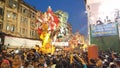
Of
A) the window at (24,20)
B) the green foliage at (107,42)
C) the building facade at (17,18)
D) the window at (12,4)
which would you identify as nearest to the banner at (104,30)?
the green foliage at (107,42)

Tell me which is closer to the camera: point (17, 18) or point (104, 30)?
point (104, 30)

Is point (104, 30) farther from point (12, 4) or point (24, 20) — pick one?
point (24, 20)

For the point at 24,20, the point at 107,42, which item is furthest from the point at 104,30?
the point at 24,20

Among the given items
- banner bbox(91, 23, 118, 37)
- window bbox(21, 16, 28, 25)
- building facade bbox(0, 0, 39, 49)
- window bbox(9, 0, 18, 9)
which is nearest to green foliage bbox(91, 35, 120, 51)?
banner bbox(91, 23, 118, 37)

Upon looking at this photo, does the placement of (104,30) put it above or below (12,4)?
below

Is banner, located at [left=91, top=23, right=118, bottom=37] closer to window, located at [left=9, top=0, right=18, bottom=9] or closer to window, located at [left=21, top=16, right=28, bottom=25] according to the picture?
window, located at [left=9, top=0, right=18, bottom=9]

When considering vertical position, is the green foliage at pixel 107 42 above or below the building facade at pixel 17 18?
below

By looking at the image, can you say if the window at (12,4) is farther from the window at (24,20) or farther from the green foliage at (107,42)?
the green foliage at (107,42)

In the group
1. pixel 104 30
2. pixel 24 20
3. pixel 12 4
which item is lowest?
pixel 104 30

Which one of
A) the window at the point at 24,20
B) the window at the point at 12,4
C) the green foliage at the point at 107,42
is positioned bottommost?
the green foliage at the point at 107,42

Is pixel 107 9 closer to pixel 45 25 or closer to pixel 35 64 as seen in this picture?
pixel 45 25

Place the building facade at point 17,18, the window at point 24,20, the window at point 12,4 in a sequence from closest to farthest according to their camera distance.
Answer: the building facade at point 17,18
the window at point 12,4
the window at point 24,20

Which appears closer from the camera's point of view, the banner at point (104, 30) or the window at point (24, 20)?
the banner at point (104, 30)

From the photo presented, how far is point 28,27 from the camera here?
55062 millimetres
